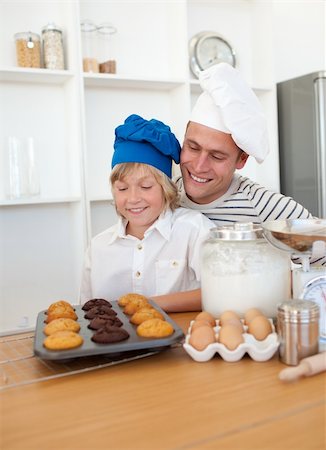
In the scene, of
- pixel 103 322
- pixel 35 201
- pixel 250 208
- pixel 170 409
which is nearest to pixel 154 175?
pixel 250 208

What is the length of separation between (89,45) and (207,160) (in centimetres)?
143

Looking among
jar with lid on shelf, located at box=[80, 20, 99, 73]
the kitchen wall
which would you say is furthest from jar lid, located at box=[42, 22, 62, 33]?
the kitchen wall

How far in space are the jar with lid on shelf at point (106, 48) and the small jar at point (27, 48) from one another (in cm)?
36

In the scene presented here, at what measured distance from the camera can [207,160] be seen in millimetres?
1543

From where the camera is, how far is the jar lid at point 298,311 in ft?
2.74

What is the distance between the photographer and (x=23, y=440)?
2.11 feet

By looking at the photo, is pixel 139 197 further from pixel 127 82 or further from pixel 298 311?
pixel 127 82

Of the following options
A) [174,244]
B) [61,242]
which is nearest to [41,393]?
[174,244]

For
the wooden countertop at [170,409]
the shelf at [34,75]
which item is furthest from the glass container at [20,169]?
the wooden countertop at [170,409]

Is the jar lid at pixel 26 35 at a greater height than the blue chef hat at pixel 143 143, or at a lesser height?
greater

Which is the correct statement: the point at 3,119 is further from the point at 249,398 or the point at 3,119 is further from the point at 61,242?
the point at 249,398

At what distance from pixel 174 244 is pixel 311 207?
1796 mm

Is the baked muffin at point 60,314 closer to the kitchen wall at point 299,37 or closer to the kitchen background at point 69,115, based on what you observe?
the kitchen background at point 69,115

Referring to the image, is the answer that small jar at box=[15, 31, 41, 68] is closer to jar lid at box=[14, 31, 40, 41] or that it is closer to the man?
jar lid at box=[14, 31, 40, 41]
